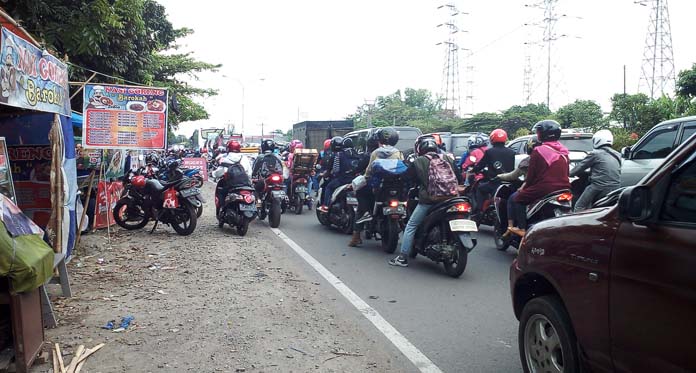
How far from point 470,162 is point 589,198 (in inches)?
147

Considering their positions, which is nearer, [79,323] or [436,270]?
[79,323]

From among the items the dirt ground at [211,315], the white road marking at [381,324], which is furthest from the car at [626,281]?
the dirt ground at [211,315]

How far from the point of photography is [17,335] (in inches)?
159

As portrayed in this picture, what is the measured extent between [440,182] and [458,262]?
1024mm

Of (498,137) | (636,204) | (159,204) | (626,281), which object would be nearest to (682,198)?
(636,204)

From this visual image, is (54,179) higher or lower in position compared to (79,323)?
higher

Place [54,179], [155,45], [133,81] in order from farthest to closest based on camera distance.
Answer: [155,45], [133,81], [54,179]

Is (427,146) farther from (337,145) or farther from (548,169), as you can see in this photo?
(337,145)

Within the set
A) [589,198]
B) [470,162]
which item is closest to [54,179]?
[589,198]

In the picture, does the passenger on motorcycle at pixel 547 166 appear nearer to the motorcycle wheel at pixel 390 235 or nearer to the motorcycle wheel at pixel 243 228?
the motorcycle wheel at pixel 390 235

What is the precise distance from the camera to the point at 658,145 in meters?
9.55

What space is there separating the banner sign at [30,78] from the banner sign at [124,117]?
2059 mm

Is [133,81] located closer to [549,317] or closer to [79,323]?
[79,323]

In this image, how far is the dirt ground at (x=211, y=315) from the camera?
4.49 metres
